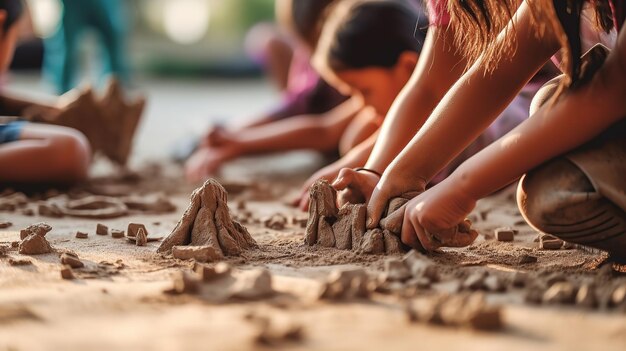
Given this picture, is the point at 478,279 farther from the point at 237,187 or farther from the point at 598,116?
the point at 237,187

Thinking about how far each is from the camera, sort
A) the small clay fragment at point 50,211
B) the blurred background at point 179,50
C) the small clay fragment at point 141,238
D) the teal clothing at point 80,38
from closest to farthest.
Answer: the small clay fragment at point 141,238 < the small clay fragment at point 50,211 < the teal clothing at point 80,38 < the blurred background at point 179,50

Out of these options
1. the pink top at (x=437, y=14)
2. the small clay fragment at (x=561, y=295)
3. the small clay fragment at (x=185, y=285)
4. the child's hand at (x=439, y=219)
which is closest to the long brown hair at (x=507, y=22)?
the pink top at (x=437, y=14)

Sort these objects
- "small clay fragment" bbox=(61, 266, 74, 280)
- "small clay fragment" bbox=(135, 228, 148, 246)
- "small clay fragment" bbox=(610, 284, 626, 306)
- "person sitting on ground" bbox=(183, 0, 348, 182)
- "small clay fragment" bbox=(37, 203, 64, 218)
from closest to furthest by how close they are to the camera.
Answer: "small clay fragment" bbox=(610, 284, 626, 306), "small clay fragment" bbox=(61, 266, 74, 280), "small clay fragment" bbox=(135, 228, 148, 246), "small clay fragment" bbox=(37, 203, 64, 218), "person sitting on ground" bbox=(183, 0, 348, 182)

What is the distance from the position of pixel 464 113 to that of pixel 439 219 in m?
0.28

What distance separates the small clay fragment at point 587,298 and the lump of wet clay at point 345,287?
33 centimetres

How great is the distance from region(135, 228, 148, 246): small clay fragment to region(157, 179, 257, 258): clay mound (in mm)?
121

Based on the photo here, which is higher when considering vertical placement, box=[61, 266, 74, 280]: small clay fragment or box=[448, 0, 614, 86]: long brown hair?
box=[448, 0, 614, 86]: long brown hair

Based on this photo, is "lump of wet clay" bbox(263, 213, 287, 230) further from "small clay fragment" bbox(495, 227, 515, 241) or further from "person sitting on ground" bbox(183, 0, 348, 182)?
"person sitting on ground" bbox(183, 0, 348, 182)

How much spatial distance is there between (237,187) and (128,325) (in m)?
1.65

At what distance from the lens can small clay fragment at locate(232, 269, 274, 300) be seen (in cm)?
126

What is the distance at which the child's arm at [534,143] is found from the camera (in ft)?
4.49

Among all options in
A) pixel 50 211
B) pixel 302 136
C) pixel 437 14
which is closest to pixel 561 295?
pixel 437 14

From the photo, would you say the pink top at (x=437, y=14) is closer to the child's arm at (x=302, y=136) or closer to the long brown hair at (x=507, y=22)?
the long brown hair at (x=507, y=22)

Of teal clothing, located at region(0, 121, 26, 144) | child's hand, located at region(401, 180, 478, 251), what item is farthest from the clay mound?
teal clothing, located at region(0, 121, 26, 144)
